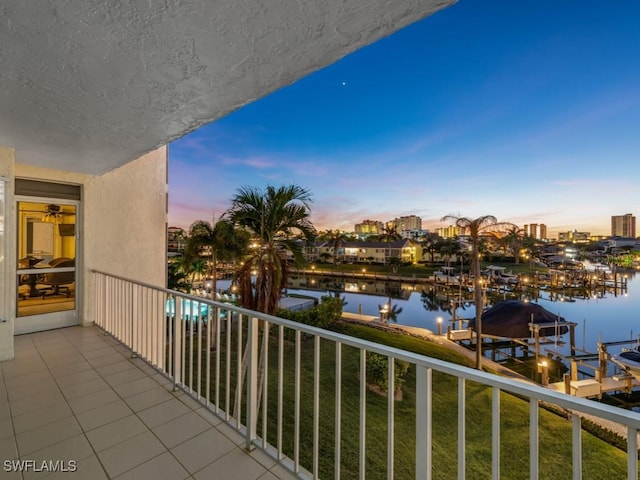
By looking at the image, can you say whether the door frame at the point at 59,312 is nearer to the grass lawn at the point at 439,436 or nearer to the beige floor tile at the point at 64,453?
the beige floor tile at the point at 64,453

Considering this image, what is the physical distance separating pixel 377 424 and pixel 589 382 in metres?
7.06

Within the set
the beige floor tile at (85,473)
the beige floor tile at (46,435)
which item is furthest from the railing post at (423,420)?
the beige floor tile at (46,435)

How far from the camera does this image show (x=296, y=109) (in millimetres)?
18391

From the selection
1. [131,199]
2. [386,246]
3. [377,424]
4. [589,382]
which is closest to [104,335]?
[131,199]

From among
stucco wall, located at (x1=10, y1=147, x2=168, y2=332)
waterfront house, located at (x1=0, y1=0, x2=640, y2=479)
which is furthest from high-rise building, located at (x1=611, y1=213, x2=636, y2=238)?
waterfront house, located at (x1=0, y1=0, x2=640, y2=479)

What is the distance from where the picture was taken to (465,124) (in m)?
17.4

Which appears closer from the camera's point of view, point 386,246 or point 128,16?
point 128,16

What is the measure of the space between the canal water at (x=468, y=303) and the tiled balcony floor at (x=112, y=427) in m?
12.7

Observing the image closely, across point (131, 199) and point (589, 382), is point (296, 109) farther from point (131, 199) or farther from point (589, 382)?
point (589, 382)

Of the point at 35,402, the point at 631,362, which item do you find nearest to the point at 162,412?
the point at 35,402

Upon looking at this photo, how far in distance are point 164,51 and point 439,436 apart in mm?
8197

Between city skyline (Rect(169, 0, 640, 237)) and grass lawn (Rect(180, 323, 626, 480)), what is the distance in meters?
4.73

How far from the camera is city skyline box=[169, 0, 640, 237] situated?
9031 mm

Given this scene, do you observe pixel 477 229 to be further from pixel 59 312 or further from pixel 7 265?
pixel 7 265
